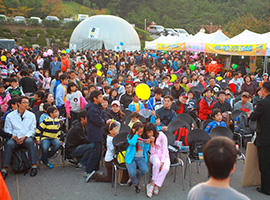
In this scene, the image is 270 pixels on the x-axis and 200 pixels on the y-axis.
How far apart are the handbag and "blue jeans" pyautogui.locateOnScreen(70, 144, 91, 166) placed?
2.94 metres

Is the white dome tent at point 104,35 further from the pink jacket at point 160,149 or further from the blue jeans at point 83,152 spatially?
the pink jacket at point 160,149

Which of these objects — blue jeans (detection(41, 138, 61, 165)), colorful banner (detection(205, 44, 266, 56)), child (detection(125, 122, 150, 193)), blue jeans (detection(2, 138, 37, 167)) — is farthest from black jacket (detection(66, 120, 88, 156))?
colorful banner (detection(205, 44, 266, 56))

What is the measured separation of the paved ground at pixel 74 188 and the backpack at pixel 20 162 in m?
0.13

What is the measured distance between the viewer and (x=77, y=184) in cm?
487

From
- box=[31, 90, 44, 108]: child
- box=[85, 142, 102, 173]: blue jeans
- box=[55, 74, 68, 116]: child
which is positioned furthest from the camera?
box=[55, 74, 68, 116]: child

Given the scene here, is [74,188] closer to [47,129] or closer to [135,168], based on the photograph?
[135,168]

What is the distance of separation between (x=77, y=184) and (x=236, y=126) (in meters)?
3.93

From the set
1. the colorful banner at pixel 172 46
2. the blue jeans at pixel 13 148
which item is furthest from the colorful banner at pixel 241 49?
the blue jeans at pixel 13 148

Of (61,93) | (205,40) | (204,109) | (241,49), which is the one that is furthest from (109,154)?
(205,40)

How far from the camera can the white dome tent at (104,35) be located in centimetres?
3184

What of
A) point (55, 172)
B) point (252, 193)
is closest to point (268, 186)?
point (252, 193)

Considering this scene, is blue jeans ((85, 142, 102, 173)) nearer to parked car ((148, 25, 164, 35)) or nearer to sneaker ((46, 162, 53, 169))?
sneaker ((46, 162, 53, 169))

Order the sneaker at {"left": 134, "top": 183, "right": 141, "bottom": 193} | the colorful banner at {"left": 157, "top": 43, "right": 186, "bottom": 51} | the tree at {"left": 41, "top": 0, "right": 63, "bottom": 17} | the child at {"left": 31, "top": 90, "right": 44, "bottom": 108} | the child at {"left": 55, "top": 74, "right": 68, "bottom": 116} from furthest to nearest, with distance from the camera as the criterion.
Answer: the tree at {"left": 41, "top": 0, "right": 63, "bottom": 17} → the colorful banner at {"left": 157, "top": 43, "right": 186, "bottom": 51} → the child at {"left": 55, "top": 74, "right": 68, "bottom": 116} → the child at {"left": 31, "top": 90, "right": 44, "bottom": 108} → the sneaker at {"left": 134, "top": 183, "right": 141, "bottom": 193}

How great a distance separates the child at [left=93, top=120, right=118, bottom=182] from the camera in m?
4.81
